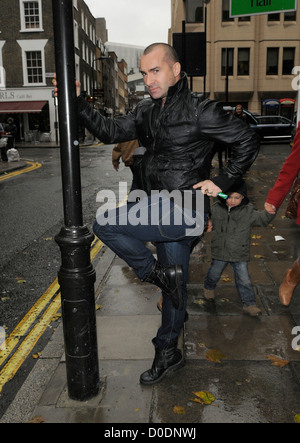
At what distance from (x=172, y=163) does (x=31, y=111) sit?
32.6m

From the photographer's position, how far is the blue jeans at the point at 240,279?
13.1 ft

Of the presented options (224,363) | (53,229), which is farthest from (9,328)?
(53,229)

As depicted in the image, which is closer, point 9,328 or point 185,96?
Result: point 185,96

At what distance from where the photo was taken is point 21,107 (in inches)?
1321

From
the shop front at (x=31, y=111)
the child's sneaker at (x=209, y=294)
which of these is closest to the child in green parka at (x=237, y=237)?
the child's sneaker at (x=209, y=294)

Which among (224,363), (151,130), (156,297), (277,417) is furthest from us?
(156,297)

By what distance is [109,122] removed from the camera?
2.90 metres

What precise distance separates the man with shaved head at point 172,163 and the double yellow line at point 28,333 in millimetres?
1391

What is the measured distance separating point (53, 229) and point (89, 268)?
199 inches

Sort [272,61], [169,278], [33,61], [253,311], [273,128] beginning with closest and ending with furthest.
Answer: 1. [169,278]
2. [253,311]
3. [273,128]
4. [33,61]
5. [272,61]

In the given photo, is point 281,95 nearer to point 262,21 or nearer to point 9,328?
point 262,21

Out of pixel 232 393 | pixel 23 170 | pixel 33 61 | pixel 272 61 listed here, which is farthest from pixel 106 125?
pixel 272 61

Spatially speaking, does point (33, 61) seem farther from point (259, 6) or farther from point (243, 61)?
point (259, 6)

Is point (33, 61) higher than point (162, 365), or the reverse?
point (33, 61)
